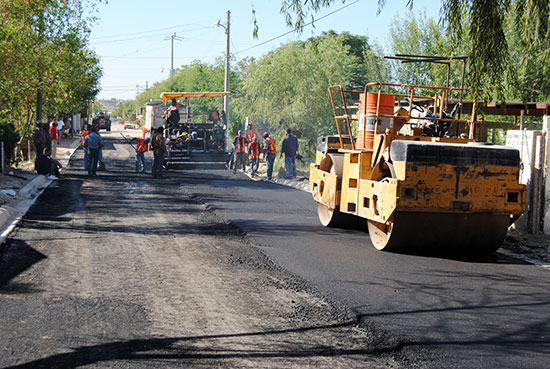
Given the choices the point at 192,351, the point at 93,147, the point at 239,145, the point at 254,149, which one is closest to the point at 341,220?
the point at 192,351

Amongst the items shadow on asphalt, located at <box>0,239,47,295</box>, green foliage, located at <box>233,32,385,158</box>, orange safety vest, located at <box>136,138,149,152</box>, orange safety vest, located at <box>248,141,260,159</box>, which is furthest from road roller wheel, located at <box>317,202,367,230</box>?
green foliage, located at <box>233,32,385,158</box>

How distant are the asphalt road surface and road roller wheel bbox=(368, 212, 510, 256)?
0.72 ft

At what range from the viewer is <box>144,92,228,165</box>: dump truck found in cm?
2647

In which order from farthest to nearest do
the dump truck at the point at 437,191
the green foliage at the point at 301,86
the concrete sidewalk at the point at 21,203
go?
the green foliage at the point at 301,86 < the concrete sidewalk at the point at 21,203 < the dump truck at the point at 437,191

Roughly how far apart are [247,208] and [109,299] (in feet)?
25.0

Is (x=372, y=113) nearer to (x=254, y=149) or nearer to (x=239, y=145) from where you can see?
(x=254, y=149)

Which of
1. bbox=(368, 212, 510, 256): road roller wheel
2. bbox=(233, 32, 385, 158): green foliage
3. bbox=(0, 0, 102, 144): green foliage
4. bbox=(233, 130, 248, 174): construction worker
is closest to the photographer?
bbox=(368, 212, 510, 256): road roller wheel

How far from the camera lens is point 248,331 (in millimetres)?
5461

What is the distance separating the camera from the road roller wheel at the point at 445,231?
29.0ft

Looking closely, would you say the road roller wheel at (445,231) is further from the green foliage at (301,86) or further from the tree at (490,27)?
the green foliage at (301,86)

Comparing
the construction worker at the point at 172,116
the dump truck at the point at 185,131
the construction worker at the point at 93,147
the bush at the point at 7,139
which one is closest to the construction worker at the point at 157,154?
the construction worker at the point at 93,147

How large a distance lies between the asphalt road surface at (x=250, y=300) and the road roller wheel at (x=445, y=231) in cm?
22

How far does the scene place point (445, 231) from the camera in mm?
8898

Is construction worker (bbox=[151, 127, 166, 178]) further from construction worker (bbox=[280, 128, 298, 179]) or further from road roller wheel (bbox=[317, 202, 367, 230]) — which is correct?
road roller wheel (bbox=[317, 202, 367, 230])
